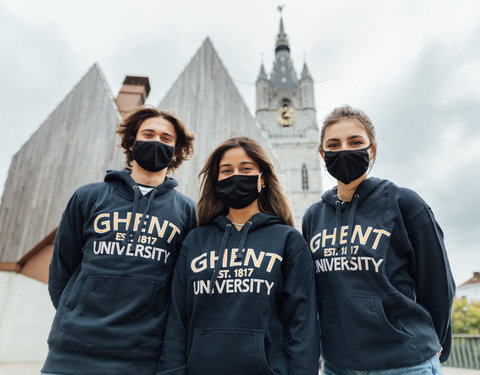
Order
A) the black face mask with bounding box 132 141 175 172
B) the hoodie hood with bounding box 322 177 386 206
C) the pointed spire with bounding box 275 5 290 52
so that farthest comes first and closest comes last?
the pointed spire with bounding box 275 5 290 52 < the black face mask with bounding box 132 141 175 172 < the hoodie hood with bounding box 322 177 386 206

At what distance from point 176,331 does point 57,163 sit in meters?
8.29

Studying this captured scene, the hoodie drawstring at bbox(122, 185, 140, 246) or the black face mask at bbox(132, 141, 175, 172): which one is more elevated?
the black face mask at bbox(132, 141, 175, 172)

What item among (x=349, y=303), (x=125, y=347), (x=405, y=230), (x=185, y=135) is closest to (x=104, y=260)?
(x=125, y=347)

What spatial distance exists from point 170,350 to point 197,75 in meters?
9.19

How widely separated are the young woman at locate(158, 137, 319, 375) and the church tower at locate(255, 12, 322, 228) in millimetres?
30082

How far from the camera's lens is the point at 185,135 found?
2.42 m

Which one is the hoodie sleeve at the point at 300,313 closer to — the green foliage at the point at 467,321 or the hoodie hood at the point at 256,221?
the hoodie hood at the point at 256,221

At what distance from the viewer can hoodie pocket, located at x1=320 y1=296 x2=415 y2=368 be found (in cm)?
150

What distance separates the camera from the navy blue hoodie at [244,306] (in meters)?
1.44

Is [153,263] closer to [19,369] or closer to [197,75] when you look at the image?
[19,369]

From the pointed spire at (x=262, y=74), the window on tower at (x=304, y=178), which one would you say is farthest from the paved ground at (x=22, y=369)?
the pointed spire at (x=262, y=74)

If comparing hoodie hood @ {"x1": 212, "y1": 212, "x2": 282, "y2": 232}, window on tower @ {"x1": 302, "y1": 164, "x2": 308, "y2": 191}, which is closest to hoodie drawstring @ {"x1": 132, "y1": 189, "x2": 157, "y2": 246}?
hoodie hood @ {"x1": 212, "y1": 212, "x2": 282, "y2": 232}

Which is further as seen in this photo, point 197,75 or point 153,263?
point 197,75

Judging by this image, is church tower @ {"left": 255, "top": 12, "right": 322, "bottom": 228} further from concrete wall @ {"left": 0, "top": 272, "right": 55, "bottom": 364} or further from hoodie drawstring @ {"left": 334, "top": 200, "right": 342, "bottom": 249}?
hoodie drawstring @ {"left": 334, "top": 200, "right": 342, "bottom": 249}
